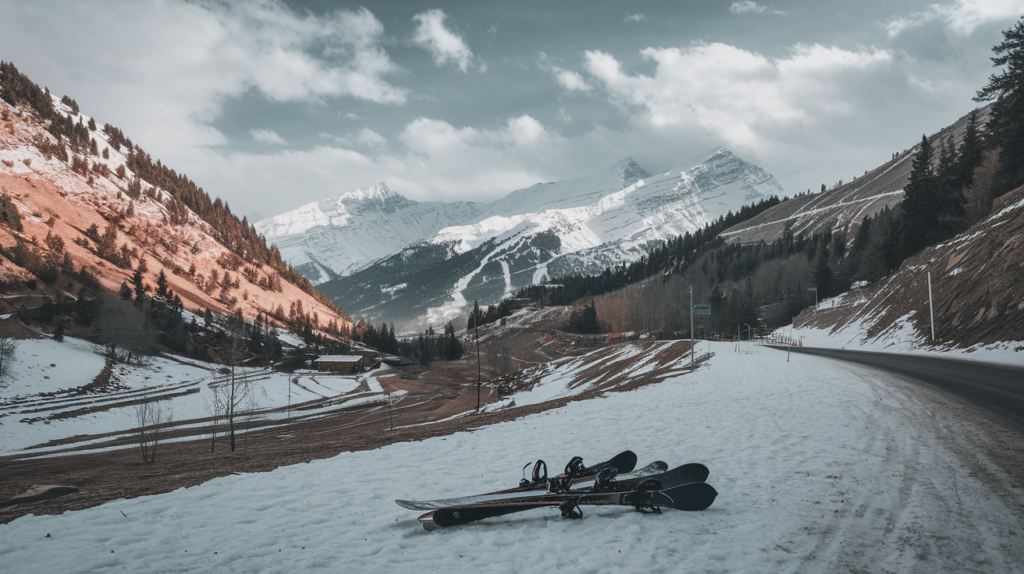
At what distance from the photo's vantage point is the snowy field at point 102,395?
45.0m

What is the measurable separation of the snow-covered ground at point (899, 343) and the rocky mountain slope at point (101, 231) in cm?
11330

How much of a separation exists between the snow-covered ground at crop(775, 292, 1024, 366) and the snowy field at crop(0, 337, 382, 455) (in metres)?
64.8

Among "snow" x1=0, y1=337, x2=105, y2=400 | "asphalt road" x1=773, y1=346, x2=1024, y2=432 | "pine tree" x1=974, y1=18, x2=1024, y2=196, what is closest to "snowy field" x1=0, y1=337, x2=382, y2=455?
"snow" x1=0, y1=337, x2=105, y2=400

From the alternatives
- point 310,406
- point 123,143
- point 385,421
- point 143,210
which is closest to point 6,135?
point 143,210

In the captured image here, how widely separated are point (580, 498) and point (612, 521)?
2.04 ft

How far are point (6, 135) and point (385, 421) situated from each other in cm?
16021

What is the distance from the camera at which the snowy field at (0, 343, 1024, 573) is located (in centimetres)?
571

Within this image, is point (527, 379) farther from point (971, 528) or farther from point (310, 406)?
point (971, 528)

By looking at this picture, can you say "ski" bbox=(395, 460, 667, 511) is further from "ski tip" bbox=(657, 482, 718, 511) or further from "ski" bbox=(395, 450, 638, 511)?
"ski tip" bbox=(657, 482, 718, 511)

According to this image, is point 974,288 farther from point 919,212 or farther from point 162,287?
point 162,287

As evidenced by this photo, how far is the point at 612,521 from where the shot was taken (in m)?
7.08

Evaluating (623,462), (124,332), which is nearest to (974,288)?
(623,462)

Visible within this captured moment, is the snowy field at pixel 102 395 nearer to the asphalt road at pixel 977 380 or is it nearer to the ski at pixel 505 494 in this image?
the ski at pixel 505 494

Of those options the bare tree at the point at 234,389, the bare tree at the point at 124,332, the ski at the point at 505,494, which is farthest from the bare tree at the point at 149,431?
the ski at the point at 505,494
